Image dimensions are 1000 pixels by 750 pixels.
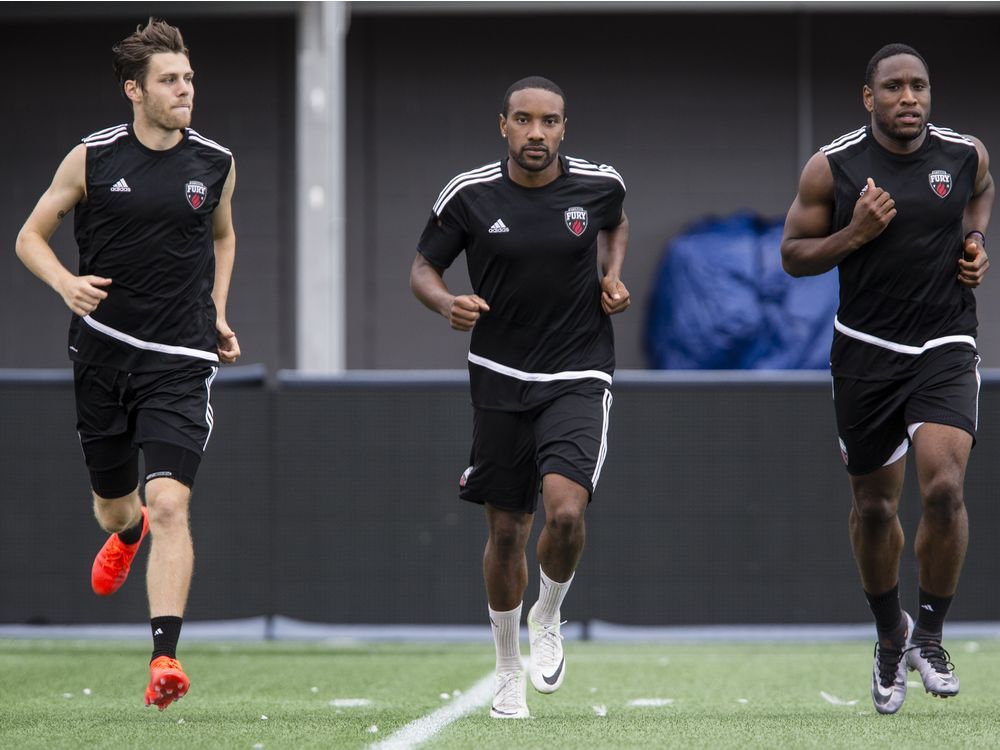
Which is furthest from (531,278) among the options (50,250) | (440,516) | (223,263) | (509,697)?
(440,516)

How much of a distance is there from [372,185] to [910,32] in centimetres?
534

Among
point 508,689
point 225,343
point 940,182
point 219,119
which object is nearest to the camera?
point 940,182

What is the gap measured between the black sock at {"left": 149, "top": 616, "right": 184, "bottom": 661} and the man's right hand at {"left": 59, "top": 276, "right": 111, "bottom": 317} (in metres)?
1.13

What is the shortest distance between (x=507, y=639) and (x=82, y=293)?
204 cm

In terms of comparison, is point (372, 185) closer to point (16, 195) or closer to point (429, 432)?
point (16, 195)

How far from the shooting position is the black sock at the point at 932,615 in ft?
19.6

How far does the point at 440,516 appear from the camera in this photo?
9.62 metres

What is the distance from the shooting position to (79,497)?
9609mm

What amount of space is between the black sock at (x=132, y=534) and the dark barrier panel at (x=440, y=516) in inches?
91.4

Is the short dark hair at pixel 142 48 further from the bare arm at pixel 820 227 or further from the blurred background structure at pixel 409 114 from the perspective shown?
the blurred background structure at pixel 409 114

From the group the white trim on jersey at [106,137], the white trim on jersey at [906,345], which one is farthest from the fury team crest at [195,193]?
the white trim on jersey at [906,345]

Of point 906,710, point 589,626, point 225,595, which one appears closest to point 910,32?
point 589,626

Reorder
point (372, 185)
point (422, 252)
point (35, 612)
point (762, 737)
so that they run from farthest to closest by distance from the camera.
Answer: point (372, 185) < point (35, 612) < point (422, 252) < point (762, 737)

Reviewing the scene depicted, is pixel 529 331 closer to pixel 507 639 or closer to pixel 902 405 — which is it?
pixel 507 639
